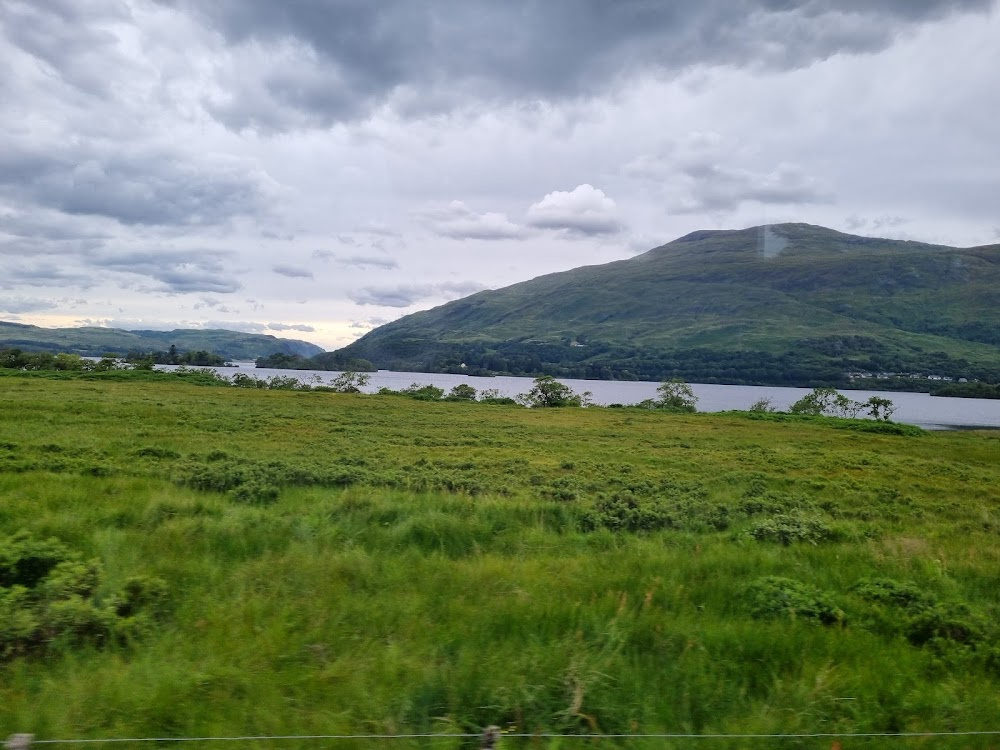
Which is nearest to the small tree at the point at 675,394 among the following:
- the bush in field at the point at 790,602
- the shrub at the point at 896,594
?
the shrub at the point at 896,594

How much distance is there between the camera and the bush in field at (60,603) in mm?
4637

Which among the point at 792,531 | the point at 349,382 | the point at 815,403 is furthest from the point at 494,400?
the point at 792,531

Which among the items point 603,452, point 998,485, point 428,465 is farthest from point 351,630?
point 998,485

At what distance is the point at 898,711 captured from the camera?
14.3ft

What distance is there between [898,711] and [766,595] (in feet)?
6.44

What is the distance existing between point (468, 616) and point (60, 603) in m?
3.46

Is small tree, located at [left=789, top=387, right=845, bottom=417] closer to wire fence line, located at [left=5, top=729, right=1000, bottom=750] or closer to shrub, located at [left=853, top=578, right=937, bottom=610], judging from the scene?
shrub, located at [left=853, top=578, right=937, bottom=610]

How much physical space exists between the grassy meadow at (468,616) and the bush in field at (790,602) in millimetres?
29

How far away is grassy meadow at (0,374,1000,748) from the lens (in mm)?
4066

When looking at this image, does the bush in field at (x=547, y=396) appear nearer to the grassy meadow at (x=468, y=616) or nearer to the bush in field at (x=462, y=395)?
the bush in field at (x=462, y=395)

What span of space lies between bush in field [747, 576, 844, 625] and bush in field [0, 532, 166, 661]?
19.4 ft

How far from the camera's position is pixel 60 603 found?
16.0ft

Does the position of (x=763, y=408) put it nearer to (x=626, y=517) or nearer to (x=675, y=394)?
(x=675, y=394)

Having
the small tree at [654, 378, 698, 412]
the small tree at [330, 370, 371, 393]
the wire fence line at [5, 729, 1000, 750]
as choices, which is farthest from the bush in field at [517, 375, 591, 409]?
the wire fence line at [5, 729, 1000, 750]
